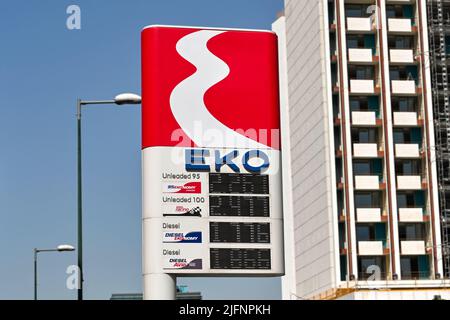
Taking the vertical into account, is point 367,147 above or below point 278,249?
above

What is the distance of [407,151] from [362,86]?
7.19 m

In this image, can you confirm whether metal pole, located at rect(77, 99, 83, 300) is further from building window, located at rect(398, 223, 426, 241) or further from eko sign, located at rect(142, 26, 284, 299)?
building window, located at rect(398, 223, 426, 241)

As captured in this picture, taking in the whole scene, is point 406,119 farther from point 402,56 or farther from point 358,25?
point 358,25

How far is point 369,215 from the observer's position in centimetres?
9331

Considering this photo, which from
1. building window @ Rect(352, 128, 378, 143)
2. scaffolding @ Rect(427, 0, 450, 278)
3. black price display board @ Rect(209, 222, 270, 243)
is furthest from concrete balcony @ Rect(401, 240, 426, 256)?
black price display board @ Rect(209, 222, 270, 243)

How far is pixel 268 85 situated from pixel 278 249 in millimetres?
5352

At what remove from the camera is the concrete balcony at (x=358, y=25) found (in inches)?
3784

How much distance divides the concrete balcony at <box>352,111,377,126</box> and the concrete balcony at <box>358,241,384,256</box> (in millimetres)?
10770

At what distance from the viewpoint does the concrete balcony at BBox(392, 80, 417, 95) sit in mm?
95312
